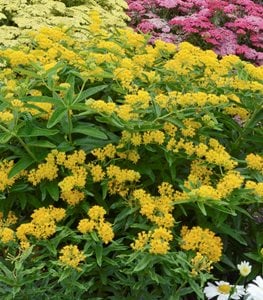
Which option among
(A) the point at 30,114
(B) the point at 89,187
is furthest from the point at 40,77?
(B) the point at 89,187

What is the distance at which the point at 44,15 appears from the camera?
5477 mm

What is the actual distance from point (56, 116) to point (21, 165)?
0.74ft

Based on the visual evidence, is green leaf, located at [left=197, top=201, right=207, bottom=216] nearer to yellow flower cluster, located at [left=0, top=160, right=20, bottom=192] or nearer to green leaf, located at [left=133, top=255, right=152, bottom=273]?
green leaf, located at [left=133, top=255, right=152, bottom=273]

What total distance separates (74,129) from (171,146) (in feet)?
1.12

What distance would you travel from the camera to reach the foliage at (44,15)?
17.0ft

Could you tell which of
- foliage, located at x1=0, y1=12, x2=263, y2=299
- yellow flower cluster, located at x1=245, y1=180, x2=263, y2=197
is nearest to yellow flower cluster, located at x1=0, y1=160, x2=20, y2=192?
foliage, located at x1=0, y1=12, x2=263, y2=299

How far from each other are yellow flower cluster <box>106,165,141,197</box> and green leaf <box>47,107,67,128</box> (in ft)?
0.81

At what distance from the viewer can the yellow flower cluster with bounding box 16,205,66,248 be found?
Answer: 209 cm

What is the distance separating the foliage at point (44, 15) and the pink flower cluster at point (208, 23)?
222 millimetres

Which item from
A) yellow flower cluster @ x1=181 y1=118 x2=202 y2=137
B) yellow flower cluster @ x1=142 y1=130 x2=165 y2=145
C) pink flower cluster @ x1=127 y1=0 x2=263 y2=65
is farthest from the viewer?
pink flower cluster @ x1=127 y1=0 x2=263 y2=65

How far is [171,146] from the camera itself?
2293mm

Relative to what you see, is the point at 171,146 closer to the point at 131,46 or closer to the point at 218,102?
the point at 218,102

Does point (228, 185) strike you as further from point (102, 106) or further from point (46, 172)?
point (46, 172)

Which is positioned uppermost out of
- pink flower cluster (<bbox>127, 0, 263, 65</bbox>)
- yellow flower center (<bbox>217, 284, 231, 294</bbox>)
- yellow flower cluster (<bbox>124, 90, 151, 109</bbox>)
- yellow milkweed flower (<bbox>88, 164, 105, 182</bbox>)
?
yellow flower cluster (<bbox>124, 90, 151, 109</bbox>)
